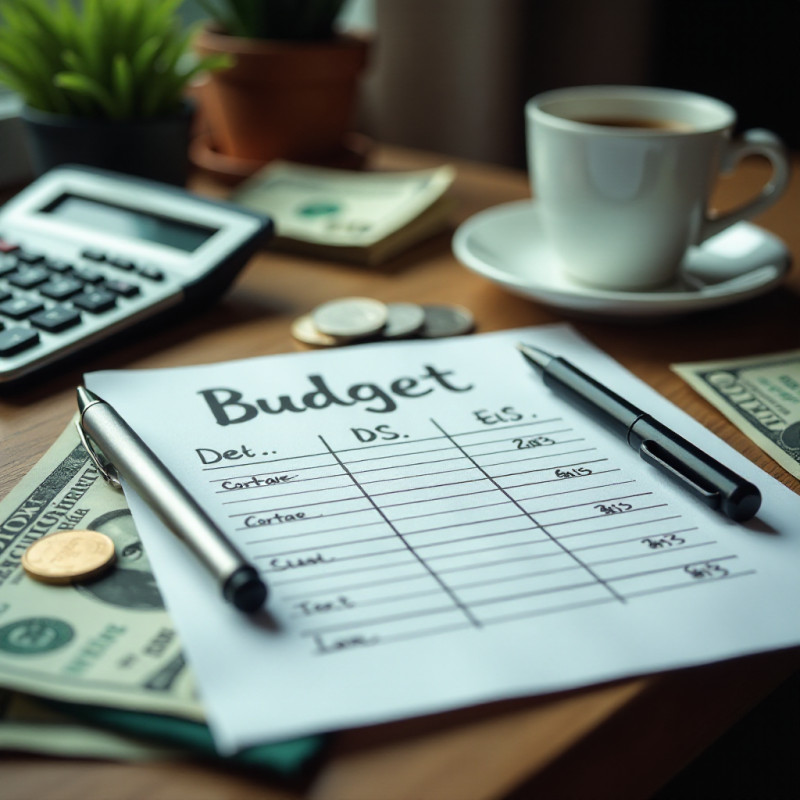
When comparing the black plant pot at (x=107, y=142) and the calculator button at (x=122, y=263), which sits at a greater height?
the black plant pot at (x=107, y=142)

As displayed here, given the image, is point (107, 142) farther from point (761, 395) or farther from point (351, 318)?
point (761, 395)

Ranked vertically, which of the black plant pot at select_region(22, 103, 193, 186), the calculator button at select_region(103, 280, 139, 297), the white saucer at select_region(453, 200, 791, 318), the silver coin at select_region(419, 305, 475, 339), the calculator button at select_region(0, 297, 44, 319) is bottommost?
the silver coin at select_region(419, 305, 475, 339)

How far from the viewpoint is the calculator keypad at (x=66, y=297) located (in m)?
0.46

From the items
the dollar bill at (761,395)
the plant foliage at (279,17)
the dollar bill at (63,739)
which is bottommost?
the dollar bill at (63,739)

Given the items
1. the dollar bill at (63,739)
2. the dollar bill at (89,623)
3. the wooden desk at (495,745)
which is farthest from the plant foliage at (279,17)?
the dollar bill at (63,739)

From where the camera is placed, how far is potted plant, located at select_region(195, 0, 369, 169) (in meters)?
0.75

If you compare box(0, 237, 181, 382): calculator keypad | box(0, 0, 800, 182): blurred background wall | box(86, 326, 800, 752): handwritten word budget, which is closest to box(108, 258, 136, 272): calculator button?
box(0, 237, 181, 382): calculator keypad

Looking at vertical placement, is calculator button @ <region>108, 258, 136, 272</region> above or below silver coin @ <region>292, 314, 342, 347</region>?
above

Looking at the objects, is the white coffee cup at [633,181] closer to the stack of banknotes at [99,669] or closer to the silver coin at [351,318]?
the silver coin at [351,318]

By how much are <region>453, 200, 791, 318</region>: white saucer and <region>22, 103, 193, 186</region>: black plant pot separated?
0.81 feet

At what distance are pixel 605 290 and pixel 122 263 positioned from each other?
0.31 metres

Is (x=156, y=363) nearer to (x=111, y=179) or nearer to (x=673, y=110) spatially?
(x=111, y=179)

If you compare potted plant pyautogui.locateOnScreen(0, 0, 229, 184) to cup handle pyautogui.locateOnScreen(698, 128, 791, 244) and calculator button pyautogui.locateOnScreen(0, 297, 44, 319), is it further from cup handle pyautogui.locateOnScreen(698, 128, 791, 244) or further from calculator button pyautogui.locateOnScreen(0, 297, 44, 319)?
cup handle pyautogui.locateOnScreen(698, 128, 791, 244)

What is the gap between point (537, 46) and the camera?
1291mm
